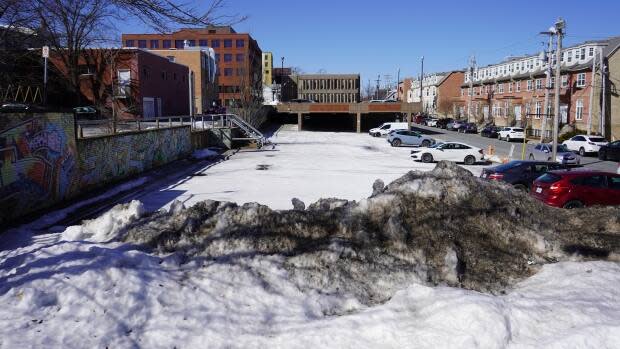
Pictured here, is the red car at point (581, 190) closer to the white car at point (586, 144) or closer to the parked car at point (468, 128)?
the white car at point (586, 144)

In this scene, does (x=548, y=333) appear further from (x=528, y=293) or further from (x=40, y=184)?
(x=40, y=184)

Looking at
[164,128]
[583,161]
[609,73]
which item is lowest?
[583,161]

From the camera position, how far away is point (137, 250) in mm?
7848

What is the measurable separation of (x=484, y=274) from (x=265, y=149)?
109 feet

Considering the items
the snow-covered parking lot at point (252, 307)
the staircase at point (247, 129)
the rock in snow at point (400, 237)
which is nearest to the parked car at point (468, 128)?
the staircase at point (247, 129)

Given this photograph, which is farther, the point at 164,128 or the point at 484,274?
the point at 164,128

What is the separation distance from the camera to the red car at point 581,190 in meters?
15.2

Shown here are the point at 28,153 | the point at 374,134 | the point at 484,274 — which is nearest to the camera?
the point at 484,274

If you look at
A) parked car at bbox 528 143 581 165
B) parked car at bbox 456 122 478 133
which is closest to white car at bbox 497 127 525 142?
Result: parked car at bbox 456 122 478 133

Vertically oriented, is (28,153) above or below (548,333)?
above

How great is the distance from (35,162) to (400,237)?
11.5 m

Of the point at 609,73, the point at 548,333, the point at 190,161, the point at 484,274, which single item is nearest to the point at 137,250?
the point at 484,274

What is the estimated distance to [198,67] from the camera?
64.6m

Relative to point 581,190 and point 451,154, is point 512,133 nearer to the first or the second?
point 451,154
